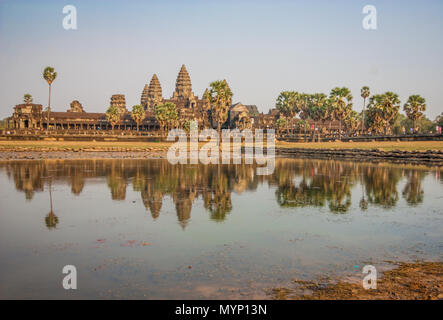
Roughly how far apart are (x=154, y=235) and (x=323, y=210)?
21.2 feet

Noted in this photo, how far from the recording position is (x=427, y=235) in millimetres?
10227

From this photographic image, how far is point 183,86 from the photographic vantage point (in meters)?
141

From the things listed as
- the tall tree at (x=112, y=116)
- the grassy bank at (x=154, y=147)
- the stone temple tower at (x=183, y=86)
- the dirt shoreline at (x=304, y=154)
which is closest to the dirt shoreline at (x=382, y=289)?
the dirt shoreline at (x=304, y=154)

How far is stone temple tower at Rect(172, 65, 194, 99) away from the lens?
13986cm

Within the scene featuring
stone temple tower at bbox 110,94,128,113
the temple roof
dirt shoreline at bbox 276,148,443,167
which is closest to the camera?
dirt shoreline at bbox 276,148,443,167

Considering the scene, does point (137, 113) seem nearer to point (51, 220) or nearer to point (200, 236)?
point (51, 220)

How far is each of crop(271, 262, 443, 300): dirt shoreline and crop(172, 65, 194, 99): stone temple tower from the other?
13419 cm

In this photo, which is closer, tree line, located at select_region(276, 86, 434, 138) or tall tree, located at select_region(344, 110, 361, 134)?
tree line, located at select_region(276, 86, 434, 138)

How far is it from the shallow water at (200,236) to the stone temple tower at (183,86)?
123 m

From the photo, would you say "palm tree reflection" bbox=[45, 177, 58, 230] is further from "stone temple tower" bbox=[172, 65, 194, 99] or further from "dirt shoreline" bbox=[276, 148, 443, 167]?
"stone temple tower" bbox=[172, 65, 194, 99]

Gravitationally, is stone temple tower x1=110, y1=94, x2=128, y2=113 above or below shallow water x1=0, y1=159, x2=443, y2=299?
above

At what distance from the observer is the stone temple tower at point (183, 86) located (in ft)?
459

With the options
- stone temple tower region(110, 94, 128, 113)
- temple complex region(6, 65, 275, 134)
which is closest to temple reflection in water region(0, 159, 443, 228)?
temple complex region(6, 65, 275, 134)
